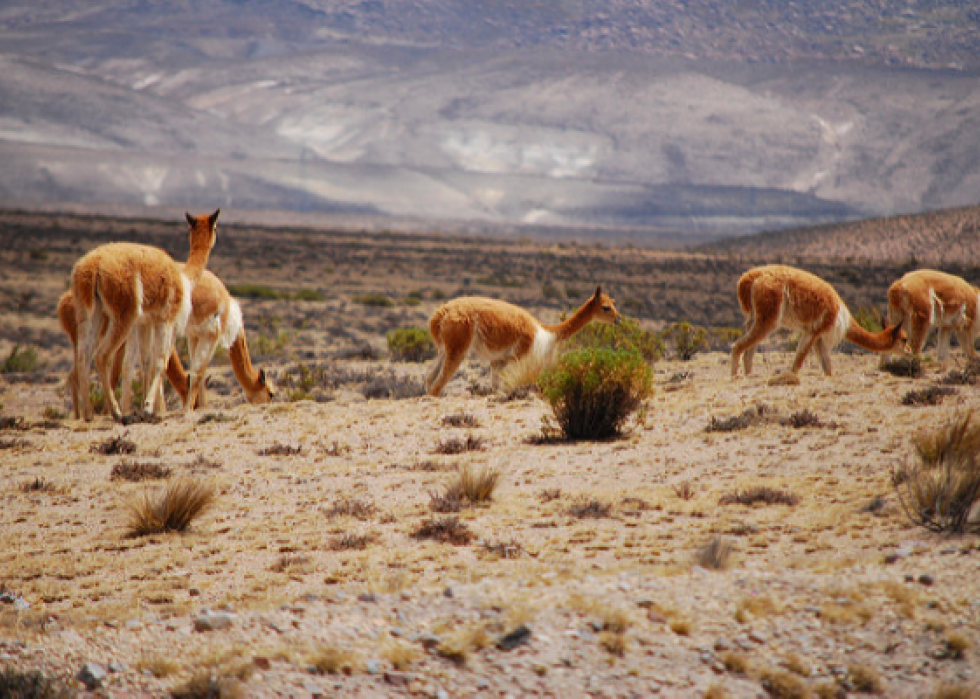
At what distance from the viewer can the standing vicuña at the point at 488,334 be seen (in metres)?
11.4

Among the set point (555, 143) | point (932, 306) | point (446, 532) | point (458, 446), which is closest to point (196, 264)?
point (458, 446)

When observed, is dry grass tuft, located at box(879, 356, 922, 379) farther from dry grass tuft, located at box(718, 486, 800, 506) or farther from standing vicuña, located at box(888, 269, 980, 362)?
dry grass tuft, located at box(718, 486, 800, 506)

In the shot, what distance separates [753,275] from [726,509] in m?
5.58

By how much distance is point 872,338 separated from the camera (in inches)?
486

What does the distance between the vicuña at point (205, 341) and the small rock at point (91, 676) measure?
7.05 m

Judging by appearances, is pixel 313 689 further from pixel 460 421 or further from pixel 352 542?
pixel 460 421

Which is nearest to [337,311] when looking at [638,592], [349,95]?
[638,592]

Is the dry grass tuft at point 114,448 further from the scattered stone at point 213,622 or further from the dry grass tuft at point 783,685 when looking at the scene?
the dry grass tuft at point 783,685

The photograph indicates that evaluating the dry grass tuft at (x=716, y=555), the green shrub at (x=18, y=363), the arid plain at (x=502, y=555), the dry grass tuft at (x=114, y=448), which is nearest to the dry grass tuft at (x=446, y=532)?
the arid plain at (x=502, y=555)

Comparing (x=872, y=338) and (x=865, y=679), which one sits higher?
(x=872, y=338)

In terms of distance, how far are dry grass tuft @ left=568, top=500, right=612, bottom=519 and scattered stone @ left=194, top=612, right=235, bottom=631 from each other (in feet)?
8.95

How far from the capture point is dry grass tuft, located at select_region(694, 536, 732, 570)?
5.80 m

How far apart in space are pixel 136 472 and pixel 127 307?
7.98 ft

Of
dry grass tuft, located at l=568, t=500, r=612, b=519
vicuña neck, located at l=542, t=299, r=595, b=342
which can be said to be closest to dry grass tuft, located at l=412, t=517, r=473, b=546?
dry grass tuft, located at l=568, t=500, r=612, b=519
